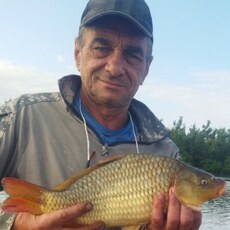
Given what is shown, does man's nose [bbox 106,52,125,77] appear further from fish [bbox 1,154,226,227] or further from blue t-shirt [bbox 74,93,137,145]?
fish [bbox 1,154,226,227]

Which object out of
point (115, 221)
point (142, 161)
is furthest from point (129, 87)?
point (115, 221)

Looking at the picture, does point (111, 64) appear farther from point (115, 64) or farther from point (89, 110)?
point (89, 110)

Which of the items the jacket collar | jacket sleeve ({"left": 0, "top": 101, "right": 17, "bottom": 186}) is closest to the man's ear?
the jacket collar

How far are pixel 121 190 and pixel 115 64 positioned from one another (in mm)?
1114

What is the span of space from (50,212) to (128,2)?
1.88 metres

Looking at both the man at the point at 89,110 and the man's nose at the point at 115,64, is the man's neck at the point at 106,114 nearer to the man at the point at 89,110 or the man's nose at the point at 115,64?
the man at the point at 89,110

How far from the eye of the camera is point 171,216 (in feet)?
10.6

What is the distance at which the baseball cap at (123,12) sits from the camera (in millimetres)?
4059

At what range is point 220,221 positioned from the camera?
2330cm

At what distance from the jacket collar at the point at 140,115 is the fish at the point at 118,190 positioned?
880 mm

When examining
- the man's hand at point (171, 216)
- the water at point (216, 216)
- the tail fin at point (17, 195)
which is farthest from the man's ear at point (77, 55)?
the water at point (216, 216)

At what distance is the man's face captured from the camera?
4.01 m

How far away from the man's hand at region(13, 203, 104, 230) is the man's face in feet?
3.73

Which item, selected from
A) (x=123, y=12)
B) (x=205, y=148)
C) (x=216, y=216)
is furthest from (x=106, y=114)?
(x=205, y=148)
